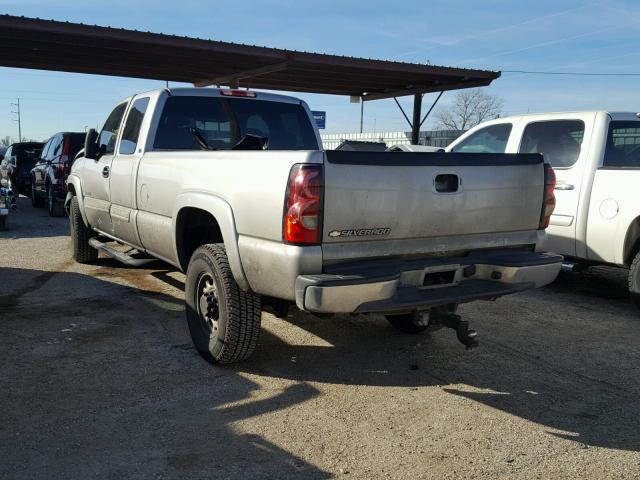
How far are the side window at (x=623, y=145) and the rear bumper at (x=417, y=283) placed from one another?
2813 mm

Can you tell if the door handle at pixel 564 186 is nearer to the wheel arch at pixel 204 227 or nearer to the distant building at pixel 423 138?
the wheel arch at pixel 204 227

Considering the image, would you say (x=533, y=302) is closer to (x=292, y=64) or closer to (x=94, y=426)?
(x=94, y=426)

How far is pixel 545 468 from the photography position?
295 cm

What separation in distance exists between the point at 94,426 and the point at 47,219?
11201 mm

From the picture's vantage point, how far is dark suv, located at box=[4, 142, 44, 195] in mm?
17766

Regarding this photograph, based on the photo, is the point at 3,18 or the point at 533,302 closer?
the point at 533,302

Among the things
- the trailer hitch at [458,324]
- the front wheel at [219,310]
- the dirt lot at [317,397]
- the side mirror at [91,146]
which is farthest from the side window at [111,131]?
the trailer hitch at [458,324]

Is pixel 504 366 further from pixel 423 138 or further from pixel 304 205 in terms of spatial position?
pixel 423 138

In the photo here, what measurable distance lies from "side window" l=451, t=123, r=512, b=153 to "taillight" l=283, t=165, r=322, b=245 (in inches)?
177

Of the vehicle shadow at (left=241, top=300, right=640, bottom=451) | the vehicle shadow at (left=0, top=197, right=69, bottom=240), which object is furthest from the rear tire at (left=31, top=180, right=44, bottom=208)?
the vehicle shadow at (left=241, top=300, right=640, bottom=451)

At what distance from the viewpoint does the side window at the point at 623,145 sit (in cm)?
622

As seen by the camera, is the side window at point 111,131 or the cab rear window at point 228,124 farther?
the side window at point 111,131

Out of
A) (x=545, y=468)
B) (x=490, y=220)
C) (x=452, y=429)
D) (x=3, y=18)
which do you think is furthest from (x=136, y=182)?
(x=3, y=18)

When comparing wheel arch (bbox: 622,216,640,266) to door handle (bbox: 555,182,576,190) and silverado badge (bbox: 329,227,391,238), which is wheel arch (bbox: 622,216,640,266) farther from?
silverado badge (bbox: 329,227,391,238)
